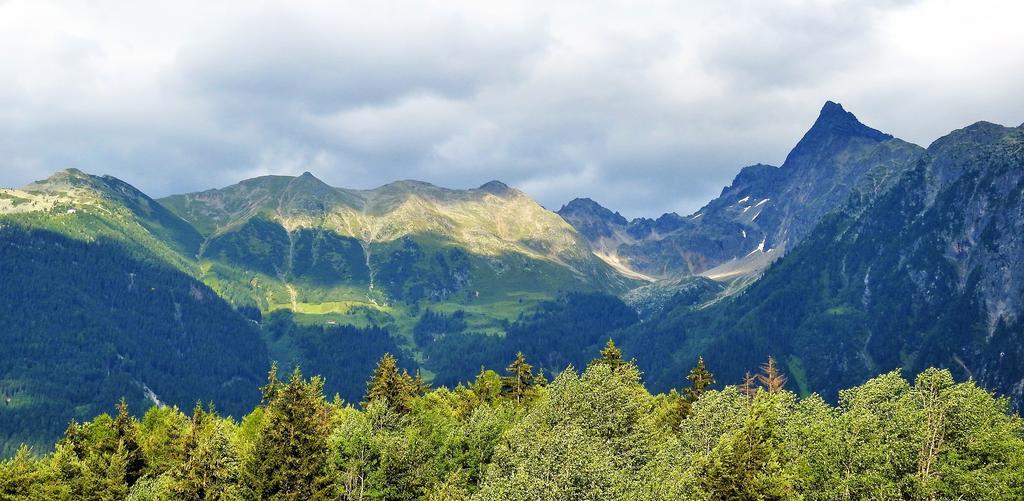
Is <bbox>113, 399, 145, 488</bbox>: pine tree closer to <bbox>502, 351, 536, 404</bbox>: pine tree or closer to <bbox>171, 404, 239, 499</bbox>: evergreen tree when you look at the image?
<bbox>171, 404, 239, 499</bbox>: evergreen tree

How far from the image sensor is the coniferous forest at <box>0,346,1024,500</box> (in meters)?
65.0

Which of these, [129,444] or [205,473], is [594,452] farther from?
[129,444]

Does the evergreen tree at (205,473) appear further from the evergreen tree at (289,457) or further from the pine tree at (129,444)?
the pine tree at (129,444)

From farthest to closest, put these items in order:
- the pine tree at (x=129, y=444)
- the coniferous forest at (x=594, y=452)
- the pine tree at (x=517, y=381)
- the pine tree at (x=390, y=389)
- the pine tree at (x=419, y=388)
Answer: the pine tree at (x=419, y=388) → the pine tree at (x=517, y=381) → the pine tree at (x=390, y=389) → the pine tree at (x=129, y=444) → the coniferous forest at (x=594, y=452)

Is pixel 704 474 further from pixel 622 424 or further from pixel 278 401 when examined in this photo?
pixel 278 401

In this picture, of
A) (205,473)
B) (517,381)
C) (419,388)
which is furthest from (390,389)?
(205,473)

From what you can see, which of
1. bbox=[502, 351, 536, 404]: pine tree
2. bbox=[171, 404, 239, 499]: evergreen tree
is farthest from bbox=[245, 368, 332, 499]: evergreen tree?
bbox=[502, 351, 536, 404]: pine tree

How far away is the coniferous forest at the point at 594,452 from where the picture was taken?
6500cm

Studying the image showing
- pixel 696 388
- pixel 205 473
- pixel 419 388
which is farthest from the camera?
pixel 419 388

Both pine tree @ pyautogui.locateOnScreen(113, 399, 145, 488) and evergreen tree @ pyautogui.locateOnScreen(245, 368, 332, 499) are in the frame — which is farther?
pine tree @ pyautogui.locateOnScreen(113, 399, 145, 488)

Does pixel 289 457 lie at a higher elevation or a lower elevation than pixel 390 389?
lower

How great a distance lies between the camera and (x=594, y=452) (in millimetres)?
70438

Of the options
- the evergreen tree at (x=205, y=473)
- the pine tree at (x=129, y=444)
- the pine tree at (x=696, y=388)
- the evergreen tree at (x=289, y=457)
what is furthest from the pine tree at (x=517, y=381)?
the evergreen tree at (x=205, y=473)

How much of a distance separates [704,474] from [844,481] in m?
13.2
